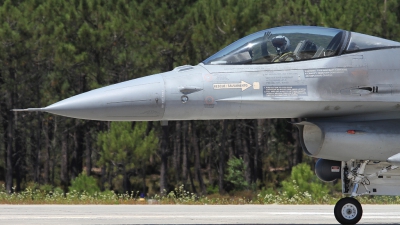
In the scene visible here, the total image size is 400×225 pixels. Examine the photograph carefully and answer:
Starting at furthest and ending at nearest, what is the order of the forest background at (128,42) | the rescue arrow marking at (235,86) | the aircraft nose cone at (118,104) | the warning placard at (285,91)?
the forest background at (128,42), the warning placard at (285,91), the rescue arrow marking at (235,86), the aircraft nose cone at (118,104)

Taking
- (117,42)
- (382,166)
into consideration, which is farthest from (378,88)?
(117,42)

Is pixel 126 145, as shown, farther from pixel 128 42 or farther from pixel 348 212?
pixel 348 212

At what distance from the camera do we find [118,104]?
816 cm

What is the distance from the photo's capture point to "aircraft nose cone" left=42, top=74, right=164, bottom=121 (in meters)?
8.16

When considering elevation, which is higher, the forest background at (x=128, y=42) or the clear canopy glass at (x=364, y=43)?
the forest background at (x=128, y=42)

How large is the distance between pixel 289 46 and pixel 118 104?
7.66 ft

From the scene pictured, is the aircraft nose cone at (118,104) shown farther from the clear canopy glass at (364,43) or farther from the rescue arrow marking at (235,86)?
the clear canopy glass at (364,43)

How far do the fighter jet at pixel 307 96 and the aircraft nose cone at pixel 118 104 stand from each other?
1 centimetres

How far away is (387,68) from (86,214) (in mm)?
5151

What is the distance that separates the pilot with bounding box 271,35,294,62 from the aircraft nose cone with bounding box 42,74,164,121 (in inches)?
62.7

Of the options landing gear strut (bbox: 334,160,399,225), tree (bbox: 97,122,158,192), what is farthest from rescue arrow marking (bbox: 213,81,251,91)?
tree (bbox: 97,122,158,192)

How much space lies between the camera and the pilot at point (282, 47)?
883cm

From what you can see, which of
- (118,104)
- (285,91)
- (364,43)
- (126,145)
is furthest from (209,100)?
(126,145)

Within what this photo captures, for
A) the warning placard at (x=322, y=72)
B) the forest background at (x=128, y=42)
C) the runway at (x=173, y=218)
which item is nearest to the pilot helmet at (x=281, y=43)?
the warning placard at (x=322, y=72)
